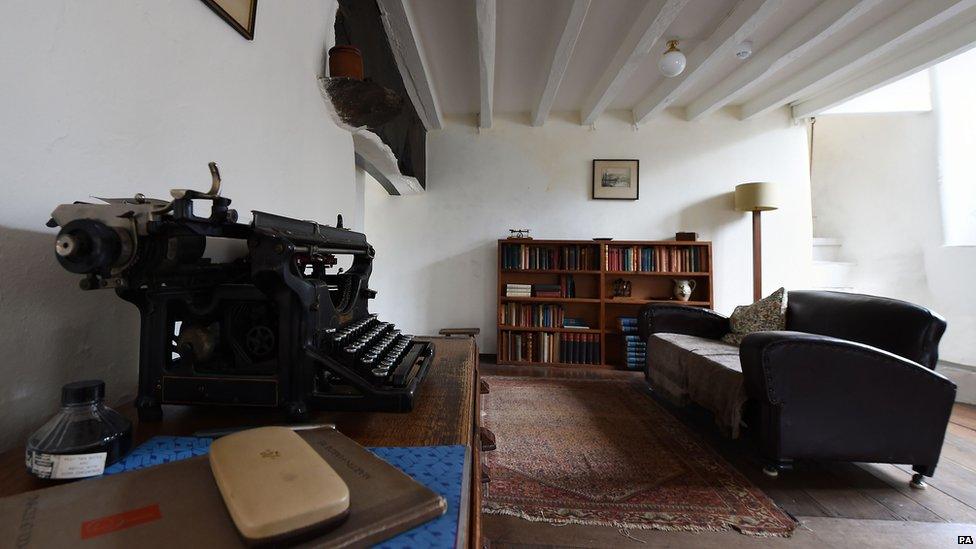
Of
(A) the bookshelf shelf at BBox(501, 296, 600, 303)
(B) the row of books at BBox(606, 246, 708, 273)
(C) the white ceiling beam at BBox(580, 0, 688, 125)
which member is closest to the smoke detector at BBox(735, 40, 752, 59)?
(C) the white ceiling beam at BBox(580, 0, 688, 125)

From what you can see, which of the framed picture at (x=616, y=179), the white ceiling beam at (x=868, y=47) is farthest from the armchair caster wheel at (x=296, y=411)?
the framed picture at (x=616, y=179)

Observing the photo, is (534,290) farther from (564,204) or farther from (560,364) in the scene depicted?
(564,204)

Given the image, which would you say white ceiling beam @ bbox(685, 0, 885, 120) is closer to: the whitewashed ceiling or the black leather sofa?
the whitewashed ceiling

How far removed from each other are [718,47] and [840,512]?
3037mm

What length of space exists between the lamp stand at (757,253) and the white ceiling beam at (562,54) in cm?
249

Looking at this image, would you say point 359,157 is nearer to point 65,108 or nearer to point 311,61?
point 311,61

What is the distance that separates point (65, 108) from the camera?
0.71 metres

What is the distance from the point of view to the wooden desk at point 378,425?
52 centimetres

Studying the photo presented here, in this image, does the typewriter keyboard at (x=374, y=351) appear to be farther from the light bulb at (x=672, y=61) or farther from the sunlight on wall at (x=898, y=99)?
the sunlight on wall at (x=898, y=99)

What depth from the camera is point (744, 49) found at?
3109 millimetres

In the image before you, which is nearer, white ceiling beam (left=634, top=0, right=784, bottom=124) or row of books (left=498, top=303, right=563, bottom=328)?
white ceiling beam (left=634, top=0, right=784, bottom=124)

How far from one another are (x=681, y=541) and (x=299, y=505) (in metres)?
1.63

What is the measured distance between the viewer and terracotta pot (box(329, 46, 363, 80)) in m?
1.73

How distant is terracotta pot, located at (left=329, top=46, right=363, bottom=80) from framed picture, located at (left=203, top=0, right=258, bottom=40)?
458mm
